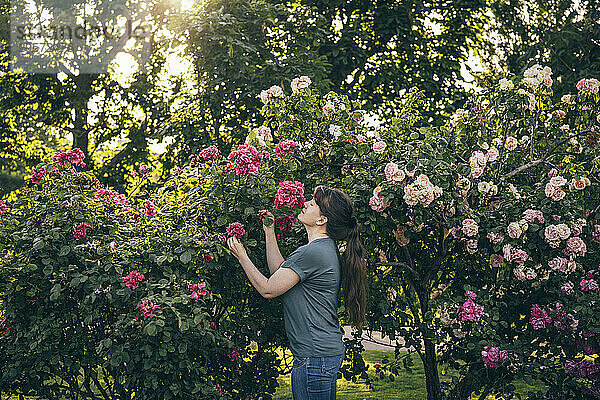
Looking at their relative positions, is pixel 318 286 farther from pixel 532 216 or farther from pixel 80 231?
pixel 532 216

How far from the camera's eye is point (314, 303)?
11.3 ft

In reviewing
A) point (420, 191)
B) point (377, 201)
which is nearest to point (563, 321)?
point (420, 191)

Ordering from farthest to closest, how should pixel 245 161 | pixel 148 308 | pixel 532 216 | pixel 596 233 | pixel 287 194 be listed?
pixel 596 233
pixel 532 216
pixel 245 161
pixel 287 194
pixel 148 308

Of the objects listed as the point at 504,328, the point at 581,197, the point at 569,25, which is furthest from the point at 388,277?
the point at 569,25

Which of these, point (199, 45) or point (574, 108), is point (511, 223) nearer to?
point (574, 108)

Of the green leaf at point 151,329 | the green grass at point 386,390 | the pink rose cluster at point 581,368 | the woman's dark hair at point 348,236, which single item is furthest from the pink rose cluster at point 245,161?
the green grass at point 386,390

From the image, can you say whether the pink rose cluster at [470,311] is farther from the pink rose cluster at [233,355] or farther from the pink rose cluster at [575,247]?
the pink rose cluster at [233,355]

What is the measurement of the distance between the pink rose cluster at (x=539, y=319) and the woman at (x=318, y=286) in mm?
1364

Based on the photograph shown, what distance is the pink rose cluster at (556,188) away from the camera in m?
4.41

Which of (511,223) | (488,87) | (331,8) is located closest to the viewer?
(511,223)

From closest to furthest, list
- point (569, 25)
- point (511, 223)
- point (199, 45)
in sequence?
1. point (511, 223)
2. point (199, 45)
3. point (569, 25)

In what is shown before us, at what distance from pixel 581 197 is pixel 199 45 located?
6.02 metres

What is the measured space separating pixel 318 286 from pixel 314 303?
91 millimetres

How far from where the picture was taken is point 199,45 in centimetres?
921
